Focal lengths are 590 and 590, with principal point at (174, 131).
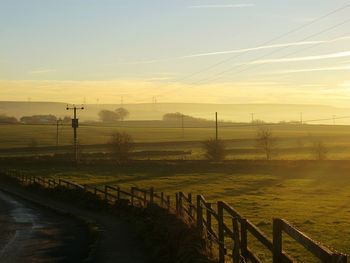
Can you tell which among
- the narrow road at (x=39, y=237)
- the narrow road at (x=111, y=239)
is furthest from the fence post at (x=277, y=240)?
the narrow road at (x=39, y=237)

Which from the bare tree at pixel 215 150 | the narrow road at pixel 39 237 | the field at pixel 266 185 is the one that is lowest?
the field at pixel 266 185

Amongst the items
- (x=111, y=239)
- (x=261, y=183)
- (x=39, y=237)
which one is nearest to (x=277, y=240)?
(x=111, y=239)

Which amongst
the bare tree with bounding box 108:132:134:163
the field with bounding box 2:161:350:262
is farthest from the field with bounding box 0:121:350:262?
the bare tree with bounding box 108:132:134:163

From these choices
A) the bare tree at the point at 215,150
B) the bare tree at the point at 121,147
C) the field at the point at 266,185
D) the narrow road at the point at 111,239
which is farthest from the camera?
the bare tree at the point at 121,147

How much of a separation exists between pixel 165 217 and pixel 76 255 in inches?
150

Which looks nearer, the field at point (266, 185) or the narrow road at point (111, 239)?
the narrow road at point (111, 239)

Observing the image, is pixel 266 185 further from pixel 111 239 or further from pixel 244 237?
pixel 244 237

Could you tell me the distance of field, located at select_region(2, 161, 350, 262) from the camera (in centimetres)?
3497

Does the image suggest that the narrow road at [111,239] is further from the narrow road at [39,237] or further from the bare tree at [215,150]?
the bare tree at [215,150]

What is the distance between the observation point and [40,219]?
99.7 ft

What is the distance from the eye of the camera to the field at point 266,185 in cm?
3497

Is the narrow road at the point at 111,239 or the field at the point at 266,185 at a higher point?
the narrow road at the point at 111,239

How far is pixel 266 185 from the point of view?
6706 centimetres

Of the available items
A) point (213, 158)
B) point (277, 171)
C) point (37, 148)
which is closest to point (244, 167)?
point (277, 171)
